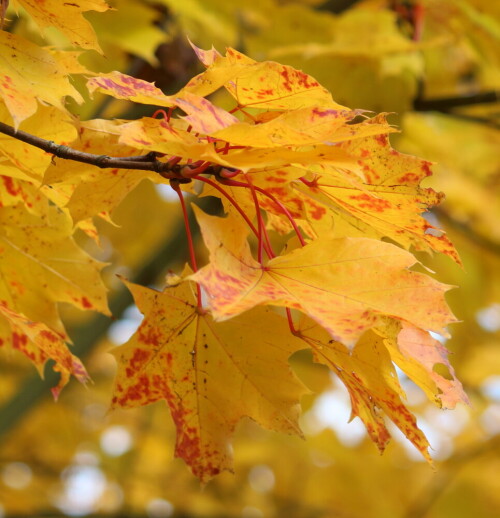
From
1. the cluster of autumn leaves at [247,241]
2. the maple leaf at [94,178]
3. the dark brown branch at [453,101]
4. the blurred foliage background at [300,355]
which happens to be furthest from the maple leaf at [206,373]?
the dark brown branch at [453,101]

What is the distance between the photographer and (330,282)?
0.71 meters

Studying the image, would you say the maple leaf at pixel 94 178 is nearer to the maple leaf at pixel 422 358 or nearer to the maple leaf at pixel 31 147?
the maple leaf at pixel 31 147

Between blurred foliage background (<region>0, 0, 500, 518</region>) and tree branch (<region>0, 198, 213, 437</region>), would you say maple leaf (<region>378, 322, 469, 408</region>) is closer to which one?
blurred foliage background (<region>0, 0, 500, 518</region>)

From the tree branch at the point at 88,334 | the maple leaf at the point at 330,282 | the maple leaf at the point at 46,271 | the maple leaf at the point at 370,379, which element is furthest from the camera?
the tree branch at the point at 88,334

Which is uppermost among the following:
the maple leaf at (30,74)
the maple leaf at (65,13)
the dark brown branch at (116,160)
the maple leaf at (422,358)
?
the maple leaf at (65,13)

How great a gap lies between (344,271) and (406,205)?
151mm

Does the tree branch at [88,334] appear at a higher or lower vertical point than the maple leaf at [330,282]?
lower

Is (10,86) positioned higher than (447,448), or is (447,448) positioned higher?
(10,86)

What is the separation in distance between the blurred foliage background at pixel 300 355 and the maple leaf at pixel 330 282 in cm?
84

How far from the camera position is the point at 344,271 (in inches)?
28.5

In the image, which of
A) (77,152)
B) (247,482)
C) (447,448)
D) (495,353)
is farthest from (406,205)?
(447,448)

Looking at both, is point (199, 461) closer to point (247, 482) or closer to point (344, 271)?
point (344, 271)

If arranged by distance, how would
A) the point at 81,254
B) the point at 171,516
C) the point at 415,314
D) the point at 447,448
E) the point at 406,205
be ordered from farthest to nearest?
the point at 447,448, the point at 171,516, the point at 81,254, the point at 406,205, the point at 415,314

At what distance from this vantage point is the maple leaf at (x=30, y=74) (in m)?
0.73
